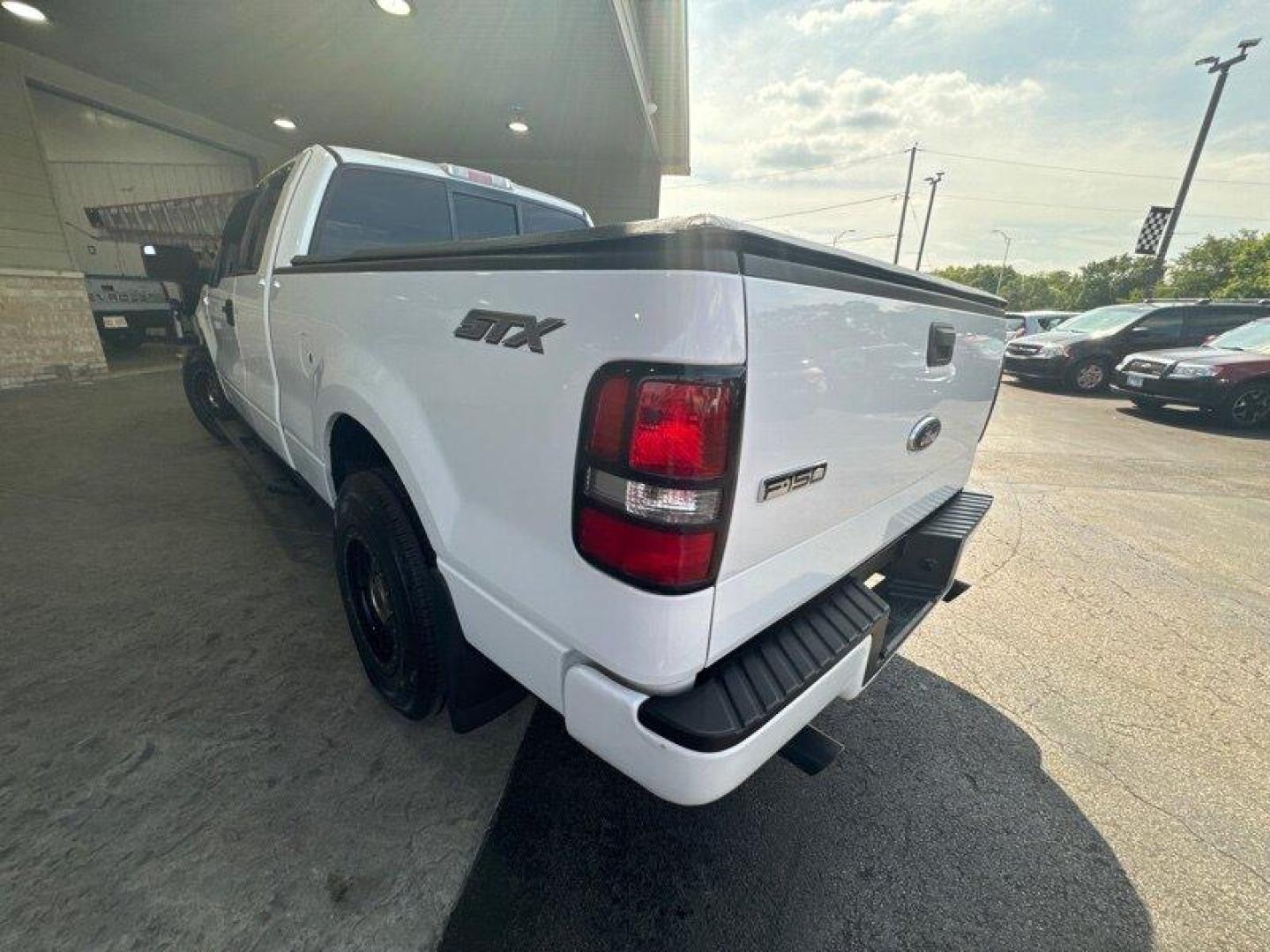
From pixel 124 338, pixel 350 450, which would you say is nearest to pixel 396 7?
pixel 350 450

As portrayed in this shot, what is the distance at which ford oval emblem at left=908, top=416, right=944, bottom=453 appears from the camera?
1720 millimetres

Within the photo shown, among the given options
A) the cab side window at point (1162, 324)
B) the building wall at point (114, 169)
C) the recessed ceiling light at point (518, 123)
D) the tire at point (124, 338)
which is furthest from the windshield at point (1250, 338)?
the tire at point (124, 338)

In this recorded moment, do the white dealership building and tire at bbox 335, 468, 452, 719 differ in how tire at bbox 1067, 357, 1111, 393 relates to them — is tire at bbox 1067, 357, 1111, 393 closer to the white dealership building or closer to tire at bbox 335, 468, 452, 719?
the white dealership building

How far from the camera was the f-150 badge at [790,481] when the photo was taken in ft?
3.73

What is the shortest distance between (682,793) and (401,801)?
1.15 m

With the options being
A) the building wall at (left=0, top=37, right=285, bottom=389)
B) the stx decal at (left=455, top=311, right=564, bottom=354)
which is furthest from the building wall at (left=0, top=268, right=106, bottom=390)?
the stx decal at (left=455, top=311, right=564, bottom=354)

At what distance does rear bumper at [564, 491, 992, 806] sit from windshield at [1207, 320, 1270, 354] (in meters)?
11.7

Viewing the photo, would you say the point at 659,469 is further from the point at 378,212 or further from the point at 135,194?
the point at 135,194

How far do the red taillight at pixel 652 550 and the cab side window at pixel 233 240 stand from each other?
370cm

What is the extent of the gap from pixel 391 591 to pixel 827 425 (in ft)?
4.81

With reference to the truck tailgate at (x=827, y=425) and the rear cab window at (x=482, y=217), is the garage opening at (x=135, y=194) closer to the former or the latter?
the rear cab window at (x=482, y=217)

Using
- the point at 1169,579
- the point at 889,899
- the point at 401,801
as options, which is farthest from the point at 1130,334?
the point at 401,801

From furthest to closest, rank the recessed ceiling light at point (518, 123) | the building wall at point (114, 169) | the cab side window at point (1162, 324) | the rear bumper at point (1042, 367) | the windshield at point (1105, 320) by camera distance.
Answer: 1. the building wall at point (114, 169)
2. the rear bumper at point (1042, 367)
3. the windshield at point (1105, 320)
4. the cab side window at point (1162, 324)
5. the recessed ceiling light at point (518, 123)

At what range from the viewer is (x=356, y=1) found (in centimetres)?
620
